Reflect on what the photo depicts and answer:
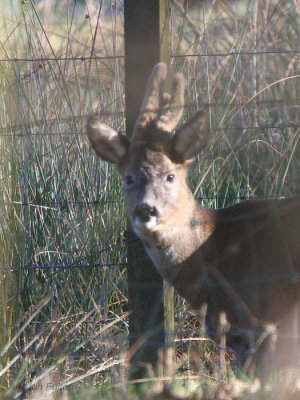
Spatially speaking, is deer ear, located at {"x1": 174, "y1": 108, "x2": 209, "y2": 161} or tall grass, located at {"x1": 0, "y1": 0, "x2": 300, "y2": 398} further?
tall grass, located at {"x1": 0, "y1": 0, "x2": 300, "y2": 398}

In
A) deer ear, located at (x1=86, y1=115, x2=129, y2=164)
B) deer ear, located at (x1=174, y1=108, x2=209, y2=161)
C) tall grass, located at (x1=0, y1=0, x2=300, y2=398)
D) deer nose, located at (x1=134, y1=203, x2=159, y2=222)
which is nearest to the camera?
deer nose, located at (x1=134, y1=203, x2=159, y2=222)

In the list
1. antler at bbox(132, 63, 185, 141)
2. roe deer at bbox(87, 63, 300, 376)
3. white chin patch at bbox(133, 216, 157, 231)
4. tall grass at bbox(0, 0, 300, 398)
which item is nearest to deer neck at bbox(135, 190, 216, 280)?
roe deer at bbox(87, 63, 300, 376)

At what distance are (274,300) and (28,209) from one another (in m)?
1.90

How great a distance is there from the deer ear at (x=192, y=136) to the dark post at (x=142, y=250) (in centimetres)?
29

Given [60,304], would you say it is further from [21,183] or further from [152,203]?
[152,203]

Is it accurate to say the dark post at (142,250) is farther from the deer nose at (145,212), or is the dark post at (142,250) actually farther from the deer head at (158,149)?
the deer nose at (145,212)

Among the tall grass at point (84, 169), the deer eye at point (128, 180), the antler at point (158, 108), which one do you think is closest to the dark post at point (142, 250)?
the antler at point (158, 108)

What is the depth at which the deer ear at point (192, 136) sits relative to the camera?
3434 millimetres

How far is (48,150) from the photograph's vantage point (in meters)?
4.69

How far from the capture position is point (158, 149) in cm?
358

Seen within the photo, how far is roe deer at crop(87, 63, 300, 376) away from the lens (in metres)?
3.29

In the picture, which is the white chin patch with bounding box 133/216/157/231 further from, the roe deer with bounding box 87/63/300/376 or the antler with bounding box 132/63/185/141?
the antler with bounding box 132/63/185/141

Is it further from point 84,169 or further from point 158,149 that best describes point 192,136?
point 84,169

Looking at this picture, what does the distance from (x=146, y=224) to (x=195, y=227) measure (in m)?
0.40
